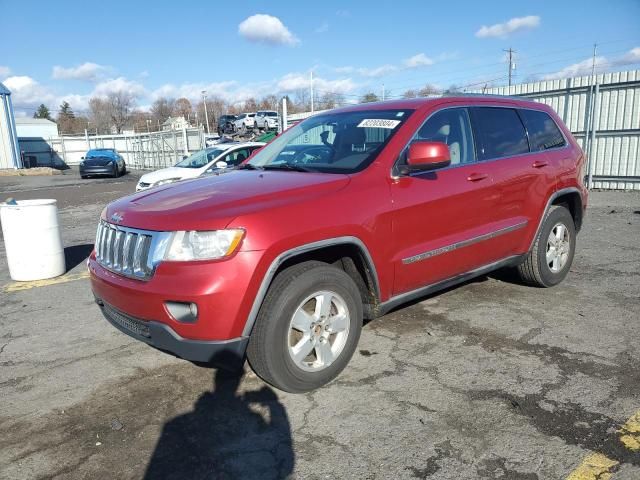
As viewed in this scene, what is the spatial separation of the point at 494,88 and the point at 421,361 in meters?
13.8

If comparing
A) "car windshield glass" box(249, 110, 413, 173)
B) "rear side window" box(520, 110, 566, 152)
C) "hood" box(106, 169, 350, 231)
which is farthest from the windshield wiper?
"rear side window" box(520, 110, 566, 152)

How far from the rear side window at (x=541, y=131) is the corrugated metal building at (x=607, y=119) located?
931 centimetres

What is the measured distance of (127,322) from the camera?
10.2 feet

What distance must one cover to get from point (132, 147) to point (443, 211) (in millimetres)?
33762

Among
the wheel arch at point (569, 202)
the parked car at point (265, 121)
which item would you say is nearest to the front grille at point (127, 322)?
the wheel arch at point (569, 202)

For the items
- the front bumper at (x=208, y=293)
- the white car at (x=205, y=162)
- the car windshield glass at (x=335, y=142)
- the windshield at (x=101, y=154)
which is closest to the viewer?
the front bumper at (x=208, y=293)

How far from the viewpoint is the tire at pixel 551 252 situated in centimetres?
480

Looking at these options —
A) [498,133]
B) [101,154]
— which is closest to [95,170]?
[101,154]

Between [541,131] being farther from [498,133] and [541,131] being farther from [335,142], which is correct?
[335,142]

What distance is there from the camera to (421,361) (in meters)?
3.57

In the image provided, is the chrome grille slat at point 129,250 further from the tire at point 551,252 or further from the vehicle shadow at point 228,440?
the tire at point 551,252

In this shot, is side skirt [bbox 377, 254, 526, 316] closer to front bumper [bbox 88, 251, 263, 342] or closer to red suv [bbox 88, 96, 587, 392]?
red suv [bbox 88, 96, 587, 392]

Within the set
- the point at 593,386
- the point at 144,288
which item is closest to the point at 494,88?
the point at 593,386

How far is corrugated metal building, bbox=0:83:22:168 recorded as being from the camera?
1154 inches
